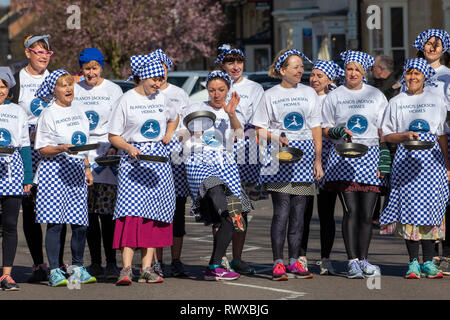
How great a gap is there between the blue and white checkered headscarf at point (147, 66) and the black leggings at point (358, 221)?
6.41ft

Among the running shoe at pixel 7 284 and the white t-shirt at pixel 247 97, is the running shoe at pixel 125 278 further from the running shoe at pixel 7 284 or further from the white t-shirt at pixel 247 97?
the white t-shirt at pixel 247 97

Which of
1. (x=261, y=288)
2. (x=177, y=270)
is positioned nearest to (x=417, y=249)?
(x=261, y=288)

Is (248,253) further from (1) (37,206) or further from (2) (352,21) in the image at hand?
(2) (352,21)

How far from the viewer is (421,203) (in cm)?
962

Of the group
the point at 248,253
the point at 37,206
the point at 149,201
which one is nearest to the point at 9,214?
the point at 37,206

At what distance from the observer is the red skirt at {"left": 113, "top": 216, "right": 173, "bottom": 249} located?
9.45 metres

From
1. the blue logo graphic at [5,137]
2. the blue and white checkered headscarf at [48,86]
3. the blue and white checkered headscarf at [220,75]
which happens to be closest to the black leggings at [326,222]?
the blue and white checkered headscarf at [220,75]

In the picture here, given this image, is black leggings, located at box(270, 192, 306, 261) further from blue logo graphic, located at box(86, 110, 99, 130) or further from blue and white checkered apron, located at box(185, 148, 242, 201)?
blue logo graphic, located at box(86, 110, 99, 130)

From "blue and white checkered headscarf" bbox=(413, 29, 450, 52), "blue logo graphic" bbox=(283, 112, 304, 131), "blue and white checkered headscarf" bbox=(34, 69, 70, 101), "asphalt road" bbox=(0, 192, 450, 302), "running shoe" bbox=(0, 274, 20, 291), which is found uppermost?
"blue and white checkered headscarf" bbox=(413, 29, 450, 52)

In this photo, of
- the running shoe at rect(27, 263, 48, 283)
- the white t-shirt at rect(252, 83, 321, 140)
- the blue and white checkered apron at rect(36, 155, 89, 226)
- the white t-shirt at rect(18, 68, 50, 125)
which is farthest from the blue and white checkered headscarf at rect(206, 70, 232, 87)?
the running shoe at rect(27, 263, 48, 283)

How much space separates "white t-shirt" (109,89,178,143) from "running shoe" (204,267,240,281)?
1244 millimetres
